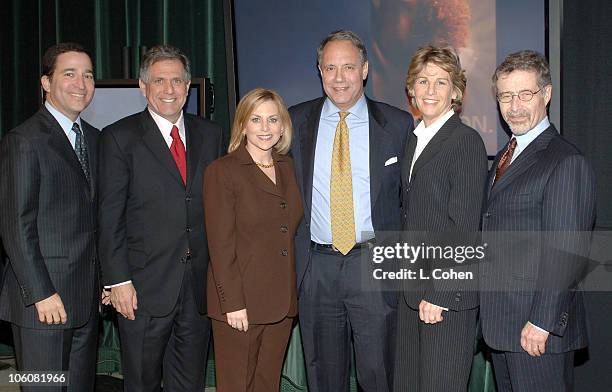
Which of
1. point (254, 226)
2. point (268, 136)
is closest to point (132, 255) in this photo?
point (254, 226)

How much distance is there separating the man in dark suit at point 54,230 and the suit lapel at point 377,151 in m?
1.23

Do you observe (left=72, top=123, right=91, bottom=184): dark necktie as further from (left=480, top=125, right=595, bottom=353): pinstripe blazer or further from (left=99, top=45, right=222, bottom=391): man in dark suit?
(left=480, top=125, right=595, bottom=353): pinstripe blazer

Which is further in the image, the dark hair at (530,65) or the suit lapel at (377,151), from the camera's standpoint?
the suit lapel at (377,151)

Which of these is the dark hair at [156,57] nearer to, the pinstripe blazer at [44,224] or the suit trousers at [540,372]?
the pinstripe blazer at [44,224]

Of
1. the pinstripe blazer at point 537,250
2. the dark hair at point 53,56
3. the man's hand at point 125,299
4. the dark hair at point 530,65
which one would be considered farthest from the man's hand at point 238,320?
the dark hair at point 530,65

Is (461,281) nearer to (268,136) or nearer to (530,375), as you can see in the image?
(530,375)

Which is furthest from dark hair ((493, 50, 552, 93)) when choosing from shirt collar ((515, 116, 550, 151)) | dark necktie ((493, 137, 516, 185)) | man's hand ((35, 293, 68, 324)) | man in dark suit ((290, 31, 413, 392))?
man's hand ((35, 293, 68, 324))

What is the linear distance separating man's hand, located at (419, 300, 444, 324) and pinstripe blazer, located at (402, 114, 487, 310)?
0.02m

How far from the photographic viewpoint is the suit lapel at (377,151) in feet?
10.1

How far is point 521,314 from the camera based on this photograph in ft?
8.32

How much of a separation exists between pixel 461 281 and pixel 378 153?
2.41 feet

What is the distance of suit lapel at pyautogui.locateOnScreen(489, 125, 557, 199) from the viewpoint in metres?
2.52

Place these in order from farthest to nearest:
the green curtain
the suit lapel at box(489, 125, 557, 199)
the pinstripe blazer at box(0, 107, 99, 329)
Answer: the green curtain < the pinstripe blazer at box(0, 107, 99, 329) < the suit lapel at box(489, 125, 557, 199)

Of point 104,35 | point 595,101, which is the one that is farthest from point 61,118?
point 595,101
